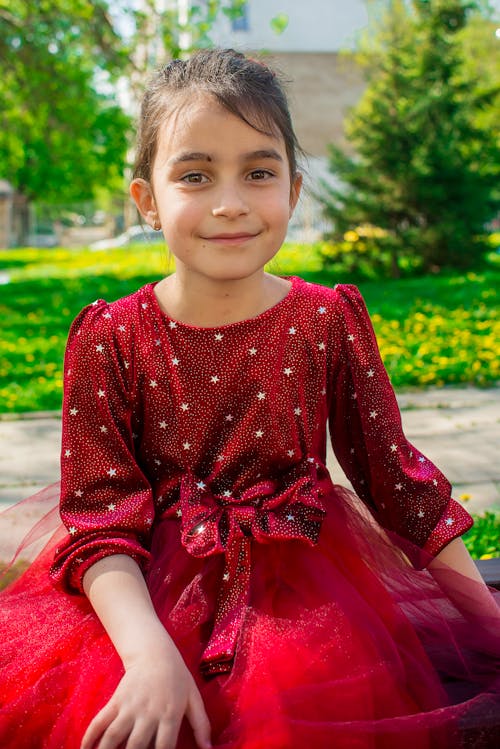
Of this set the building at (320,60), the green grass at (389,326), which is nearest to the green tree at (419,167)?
the green grass at (389,326)

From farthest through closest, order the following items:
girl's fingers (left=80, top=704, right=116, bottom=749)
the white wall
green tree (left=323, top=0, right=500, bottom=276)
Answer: the white wall, green tree (left=323, top=0, right=500, bottom=276), girl's fingers (left=80, top=704, right=116, bottom=749)

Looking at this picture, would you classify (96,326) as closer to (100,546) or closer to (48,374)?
(100,546)

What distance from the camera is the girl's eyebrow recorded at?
1670mm

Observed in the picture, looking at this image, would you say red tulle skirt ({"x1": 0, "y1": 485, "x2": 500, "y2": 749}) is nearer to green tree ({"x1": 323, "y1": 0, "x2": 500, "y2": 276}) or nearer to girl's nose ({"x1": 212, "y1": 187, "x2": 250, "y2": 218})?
girl's nose ({"x1": 212, "y1": 187, "x2": 250, "y2": 218})

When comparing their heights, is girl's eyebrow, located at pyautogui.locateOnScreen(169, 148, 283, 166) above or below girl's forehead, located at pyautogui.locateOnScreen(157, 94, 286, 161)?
below

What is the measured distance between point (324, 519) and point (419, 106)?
11080 millimetres

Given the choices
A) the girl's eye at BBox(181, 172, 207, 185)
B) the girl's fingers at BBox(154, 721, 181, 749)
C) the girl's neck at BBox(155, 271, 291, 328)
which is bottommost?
the girl's fingers at BBox(154, 721, 181, 749)

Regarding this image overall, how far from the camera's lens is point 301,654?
4.85ft

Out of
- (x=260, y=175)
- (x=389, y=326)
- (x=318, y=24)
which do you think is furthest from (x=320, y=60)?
(x=260, y=175)

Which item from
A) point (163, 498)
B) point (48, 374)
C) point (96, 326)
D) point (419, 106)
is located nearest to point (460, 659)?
point (163, 498)

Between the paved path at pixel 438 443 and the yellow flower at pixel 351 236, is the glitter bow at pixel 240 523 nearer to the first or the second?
the paved path at pixel 438 443

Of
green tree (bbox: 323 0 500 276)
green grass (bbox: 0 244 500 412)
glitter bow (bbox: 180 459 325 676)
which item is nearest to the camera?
glitter bow (bbox: 180 459 325 676)

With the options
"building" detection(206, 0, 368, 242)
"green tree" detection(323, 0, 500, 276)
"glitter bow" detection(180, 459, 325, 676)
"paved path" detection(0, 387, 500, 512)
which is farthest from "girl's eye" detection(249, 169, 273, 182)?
"building" detection(206, 0, 368, 242)

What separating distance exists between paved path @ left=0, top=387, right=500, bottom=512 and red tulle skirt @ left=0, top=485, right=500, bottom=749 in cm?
182
